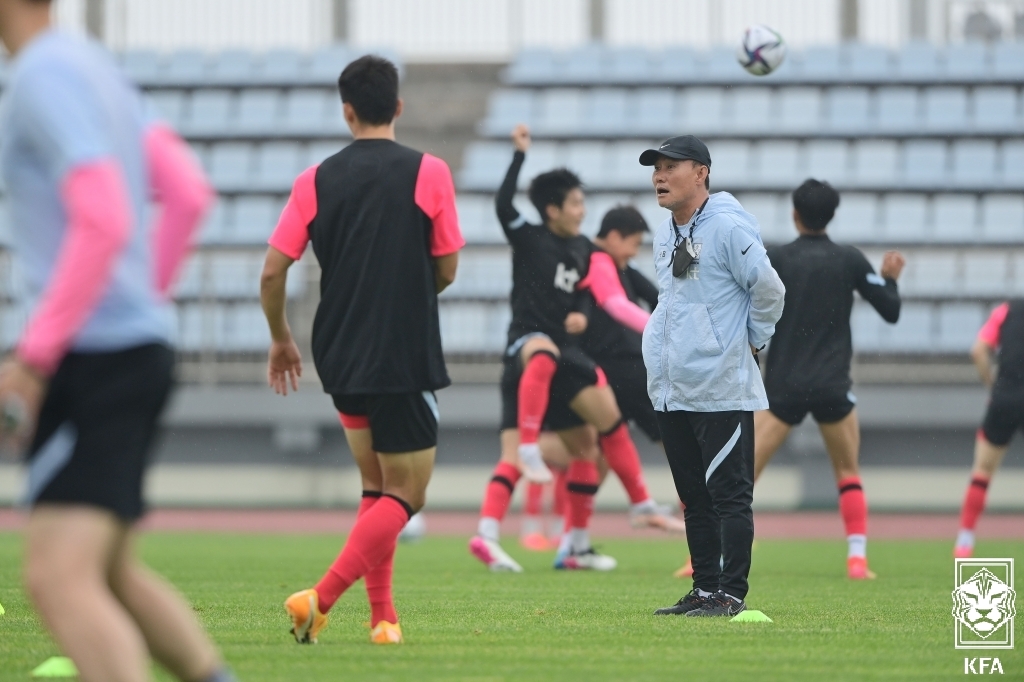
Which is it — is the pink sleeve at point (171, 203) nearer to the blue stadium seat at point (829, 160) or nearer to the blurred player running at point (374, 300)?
the blurred player running at point (374, 300)

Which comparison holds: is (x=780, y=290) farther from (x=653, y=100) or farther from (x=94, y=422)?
(x=653, y=100)

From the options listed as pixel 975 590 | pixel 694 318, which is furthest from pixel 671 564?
pixel 694 318

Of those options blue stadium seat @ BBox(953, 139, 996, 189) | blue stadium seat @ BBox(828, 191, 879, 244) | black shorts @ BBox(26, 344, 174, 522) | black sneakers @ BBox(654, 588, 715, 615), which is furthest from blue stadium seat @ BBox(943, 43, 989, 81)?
black shorts @ BBox(26, 344, 174, 522)

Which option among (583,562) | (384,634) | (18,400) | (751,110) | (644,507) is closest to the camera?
(18,400)

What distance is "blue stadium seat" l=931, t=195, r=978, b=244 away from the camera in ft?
65.6

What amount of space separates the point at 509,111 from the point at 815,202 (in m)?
14.8

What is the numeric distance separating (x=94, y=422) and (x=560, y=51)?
2159 cm

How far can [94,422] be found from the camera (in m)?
2.91

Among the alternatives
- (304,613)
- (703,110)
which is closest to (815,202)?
(304,613)

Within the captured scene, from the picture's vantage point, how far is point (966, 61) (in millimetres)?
22703

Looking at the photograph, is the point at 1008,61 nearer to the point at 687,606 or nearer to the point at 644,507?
the point at 644,507

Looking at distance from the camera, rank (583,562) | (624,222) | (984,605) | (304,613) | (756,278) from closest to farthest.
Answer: (304,613) → (756,278) → (984,605) → (624,222) → (583,562)

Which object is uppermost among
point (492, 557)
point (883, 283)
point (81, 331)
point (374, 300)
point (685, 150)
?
point (685, 150)

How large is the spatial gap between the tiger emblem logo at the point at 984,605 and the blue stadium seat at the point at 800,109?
1466cm
